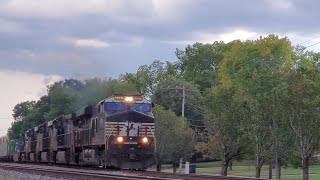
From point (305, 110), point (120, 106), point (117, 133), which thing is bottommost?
point (117, 133)

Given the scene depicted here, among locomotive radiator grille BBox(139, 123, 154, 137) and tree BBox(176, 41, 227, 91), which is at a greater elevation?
tree BBox(176, 41, 227, 91)

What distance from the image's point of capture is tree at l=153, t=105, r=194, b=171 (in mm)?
55094

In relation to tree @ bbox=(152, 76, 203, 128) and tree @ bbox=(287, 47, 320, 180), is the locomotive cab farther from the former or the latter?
tree @ bbox=(152, 76, 203, 128)

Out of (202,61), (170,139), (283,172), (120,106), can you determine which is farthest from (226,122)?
(202,61)

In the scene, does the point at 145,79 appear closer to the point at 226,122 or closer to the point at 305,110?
the point at 226,122

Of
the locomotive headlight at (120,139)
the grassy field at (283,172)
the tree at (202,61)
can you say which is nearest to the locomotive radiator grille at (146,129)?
the locomotive headlight at (120,139)

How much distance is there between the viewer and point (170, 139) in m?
55.3

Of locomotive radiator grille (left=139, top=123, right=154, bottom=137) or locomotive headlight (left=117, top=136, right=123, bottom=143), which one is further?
locomotive radiator grille (left=139, top=123, right=154, bottom=137)

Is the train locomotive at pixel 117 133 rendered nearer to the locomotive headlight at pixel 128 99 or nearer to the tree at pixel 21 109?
the locomotive headlight at pixel 128 99

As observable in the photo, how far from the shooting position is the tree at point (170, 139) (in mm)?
55094

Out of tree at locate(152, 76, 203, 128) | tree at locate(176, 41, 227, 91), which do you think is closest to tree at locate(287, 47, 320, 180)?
tree at locate(152, 76, 203, 128)

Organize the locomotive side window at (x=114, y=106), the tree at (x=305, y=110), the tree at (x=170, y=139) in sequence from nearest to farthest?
the tree at (x=305, y=110), the locomotive side window at (x=114, y=106), the tree at (x=170, y=139)

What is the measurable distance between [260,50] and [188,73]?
134ft

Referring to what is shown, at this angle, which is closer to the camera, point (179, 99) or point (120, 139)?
point (120, 139)
